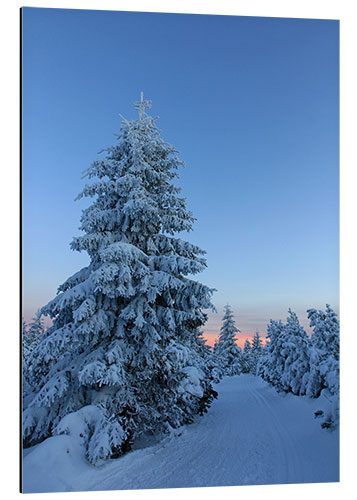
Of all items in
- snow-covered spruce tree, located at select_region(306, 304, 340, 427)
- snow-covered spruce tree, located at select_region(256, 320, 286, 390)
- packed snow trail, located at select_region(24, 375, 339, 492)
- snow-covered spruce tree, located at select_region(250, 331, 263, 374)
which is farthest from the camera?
snow-covered spruce tree, located at select_region(250, 331, 263, 374)

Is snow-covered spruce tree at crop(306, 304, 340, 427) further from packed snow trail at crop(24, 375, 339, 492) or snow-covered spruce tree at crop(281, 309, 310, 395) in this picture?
snow-covered spruce tree at crop(281, 309, 310, 395)

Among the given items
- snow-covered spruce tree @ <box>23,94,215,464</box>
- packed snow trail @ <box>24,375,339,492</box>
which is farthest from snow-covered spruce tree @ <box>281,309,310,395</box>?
snow-covered spruce tree @ <box>23,94,215,464</box>

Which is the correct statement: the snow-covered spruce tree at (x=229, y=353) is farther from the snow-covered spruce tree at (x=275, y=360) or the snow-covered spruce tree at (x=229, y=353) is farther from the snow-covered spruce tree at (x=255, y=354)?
the snow-covered spruce tree at (x=275, y=360)

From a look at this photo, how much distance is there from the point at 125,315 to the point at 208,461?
9.94 ft

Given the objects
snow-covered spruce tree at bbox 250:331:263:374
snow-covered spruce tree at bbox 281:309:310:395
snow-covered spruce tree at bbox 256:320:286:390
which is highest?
snow-covered spruce tree at bbox 281:309:310:395

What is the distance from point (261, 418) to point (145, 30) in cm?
922

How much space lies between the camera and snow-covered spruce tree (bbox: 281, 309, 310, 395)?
8.61 meters

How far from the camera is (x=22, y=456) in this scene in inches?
219

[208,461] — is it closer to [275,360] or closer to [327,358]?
[327,358]

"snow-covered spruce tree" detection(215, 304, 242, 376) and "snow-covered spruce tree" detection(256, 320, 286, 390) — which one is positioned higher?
"snow-covered spruce tree" detection(256, 320, 286, 390)

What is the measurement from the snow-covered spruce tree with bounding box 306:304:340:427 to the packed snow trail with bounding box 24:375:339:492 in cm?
27

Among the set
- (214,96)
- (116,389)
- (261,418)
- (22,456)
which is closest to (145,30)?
(214,96)

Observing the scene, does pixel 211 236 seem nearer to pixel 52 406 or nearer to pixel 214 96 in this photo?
pixel 214 96

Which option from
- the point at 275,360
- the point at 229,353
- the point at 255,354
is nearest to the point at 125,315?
the point at 275,360
